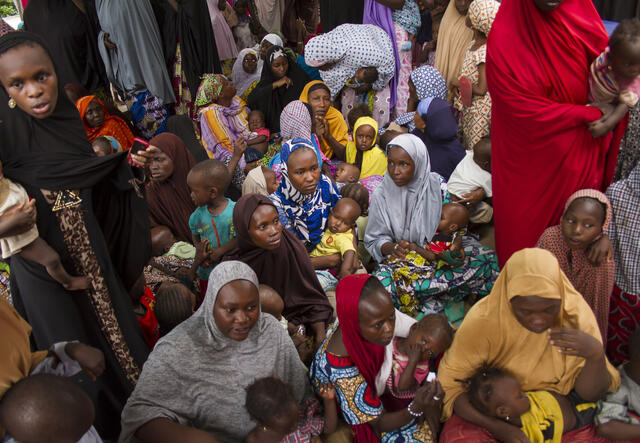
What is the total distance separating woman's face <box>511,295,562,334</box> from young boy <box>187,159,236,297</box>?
1.84 metres

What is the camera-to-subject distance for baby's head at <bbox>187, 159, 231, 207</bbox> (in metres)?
3.10

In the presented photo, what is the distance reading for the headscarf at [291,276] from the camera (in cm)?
286

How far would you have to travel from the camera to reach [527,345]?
214 cm

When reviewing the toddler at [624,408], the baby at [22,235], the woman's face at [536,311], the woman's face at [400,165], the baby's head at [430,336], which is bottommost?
the toddler at [624,408]

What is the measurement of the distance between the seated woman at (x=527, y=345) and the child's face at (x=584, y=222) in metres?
0.39

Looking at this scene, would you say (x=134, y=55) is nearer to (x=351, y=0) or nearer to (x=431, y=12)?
(x=351, y=0)

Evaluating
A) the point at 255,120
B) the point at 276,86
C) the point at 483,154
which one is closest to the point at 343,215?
the point at 483,154

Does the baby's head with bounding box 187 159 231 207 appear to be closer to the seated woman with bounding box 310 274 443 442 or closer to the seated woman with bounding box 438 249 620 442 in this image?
the seated woman with bounding box 310 274 443 442

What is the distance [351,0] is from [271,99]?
169cm

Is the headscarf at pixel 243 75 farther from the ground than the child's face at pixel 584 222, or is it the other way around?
the headscarf at pixel 243 75

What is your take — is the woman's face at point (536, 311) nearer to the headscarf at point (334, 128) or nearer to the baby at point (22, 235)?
the baby at point (22, 235)

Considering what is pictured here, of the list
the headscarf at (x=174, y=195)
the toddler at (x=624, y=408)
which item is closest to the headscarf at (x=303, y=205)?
the headscarf at (x=174, y=195)

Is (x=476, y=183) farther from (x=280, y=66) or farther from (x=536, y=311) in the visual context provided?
(x=280, y=66)

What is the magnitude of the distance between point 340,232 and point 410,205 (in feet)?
1.88
